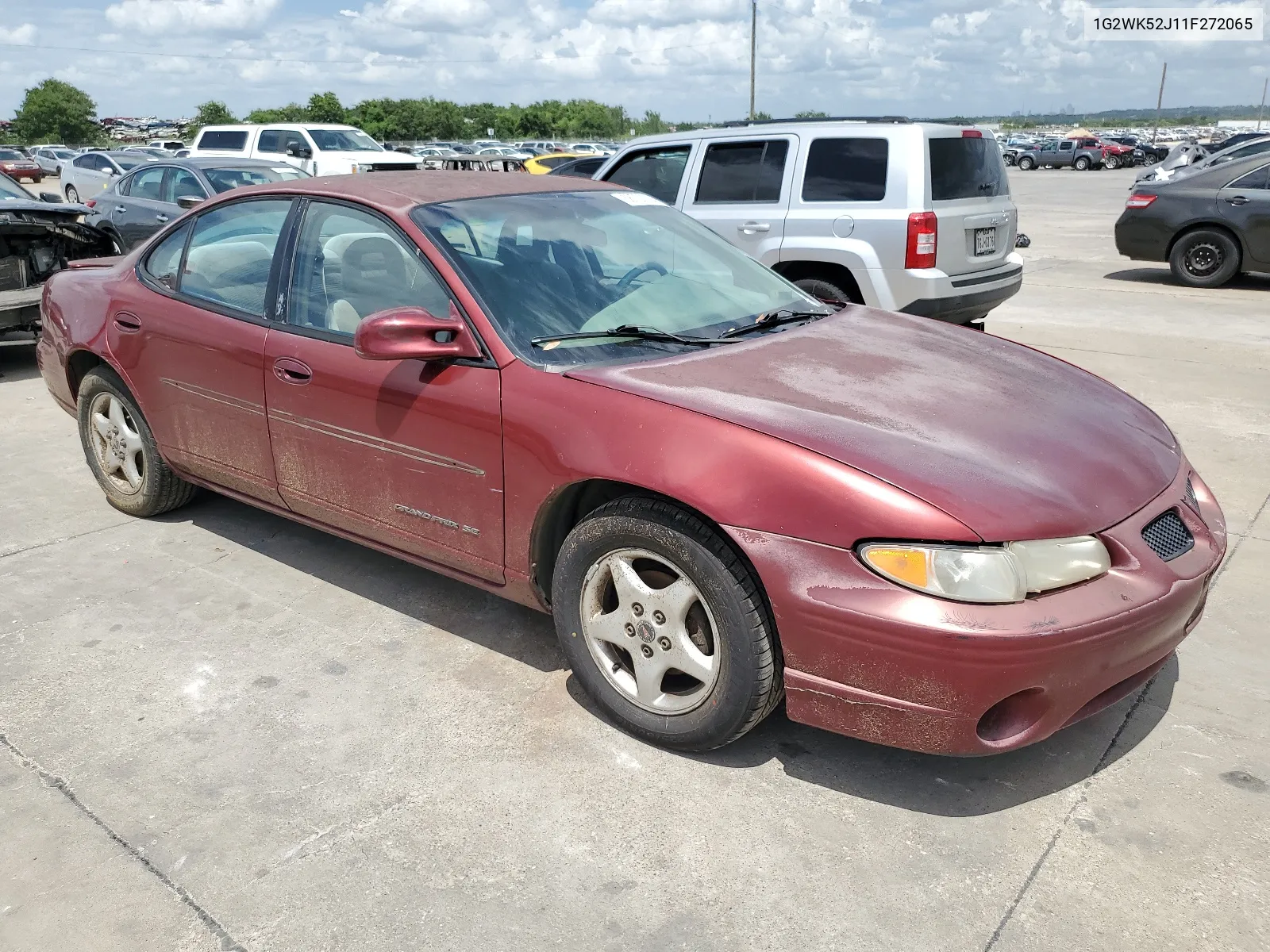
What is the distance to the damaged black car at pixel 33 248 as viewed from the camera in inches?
294

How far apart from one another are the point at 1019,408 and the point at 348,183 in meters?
2.51

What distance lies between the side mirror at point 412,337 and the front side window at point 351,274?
13 centimetres

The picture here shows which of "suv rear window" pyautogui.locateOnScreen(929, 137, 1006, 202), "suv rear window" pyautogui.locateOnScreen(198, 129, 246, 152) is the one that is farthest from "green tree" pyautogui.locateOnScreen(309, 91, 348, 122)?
"suv rear window" pyautogui.locateOnScreen(929, 137, 1006, 202)

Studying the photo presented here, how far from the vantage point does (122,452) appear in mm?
4738

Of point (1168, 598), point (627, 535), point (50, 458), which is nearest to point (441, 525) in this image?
point (627, 535)

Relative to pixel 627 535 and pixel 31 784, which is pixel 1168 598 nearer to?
pixel 627 535

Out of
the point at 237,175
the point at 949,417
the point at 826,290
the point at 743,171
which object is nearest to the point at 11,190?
the point at 237,175

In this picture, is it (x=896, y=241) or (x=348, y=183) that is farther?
(x=896, y=241)

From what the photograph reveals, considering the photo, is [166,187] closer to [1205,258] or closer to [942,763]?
[942,763]

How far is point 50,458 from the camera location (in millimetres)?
5848

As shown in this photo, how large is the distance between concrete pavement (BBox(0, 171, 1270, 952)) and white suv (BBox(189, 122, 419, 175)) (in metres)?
13.9

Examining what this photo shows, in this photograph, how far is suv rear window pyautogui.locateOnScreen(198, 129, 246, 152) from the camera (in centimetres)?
1800

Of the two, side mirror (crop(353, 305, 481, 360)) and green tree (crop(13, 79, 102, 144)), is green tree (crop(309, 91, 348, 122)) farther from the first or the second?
side mirror (crop(353, 305, 481, 360))

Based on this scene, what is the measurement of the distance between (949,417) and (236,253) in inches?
112
